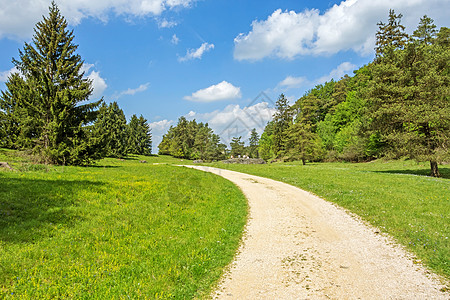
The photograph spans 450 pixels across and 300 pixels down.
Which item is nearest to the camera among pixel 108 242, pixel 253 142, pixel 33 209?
pixel 108 242

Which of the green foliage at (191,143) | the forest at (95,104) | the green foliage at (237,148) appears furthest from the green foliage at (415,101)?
the green foliage at (237,148)

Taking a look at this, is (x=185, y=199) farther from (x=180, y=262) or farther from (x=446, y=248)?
(x=446, y=248)

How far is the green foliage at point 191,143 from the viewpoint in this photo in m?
82.6

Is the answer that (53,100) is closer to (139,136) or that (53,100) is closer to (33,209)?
(33,209)

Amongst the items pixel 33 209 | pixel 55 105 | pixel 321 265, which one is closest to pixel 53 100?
pixel 55 105

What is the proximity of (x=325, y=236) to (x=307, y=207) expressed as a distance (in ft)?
13.8

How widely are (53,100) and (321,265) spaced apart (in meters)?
32.1

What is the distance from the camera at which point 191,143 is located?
4368 inches

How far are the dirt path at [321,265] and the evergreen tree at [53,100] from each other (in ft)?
85.2

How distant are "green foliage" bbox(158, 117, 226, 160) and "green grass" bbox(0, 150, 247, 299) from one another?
69.0 meters

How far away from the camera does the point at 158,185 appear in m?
16.2

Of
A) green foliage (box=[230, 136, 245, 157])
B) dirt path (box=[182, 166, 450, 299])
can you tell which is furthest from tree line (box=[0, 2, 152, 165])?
green foliage (box=[230, 136, 245, 157])

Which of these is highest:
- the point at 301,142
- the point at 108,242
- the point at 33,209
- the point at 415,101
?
the point at 415,101

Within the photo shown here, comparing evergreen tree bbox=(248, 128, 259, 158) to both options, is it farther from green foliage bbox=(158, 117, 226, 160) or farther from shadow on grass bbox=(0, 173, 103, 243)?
shadow on grass bbox=(0, 173, 103, 243)
